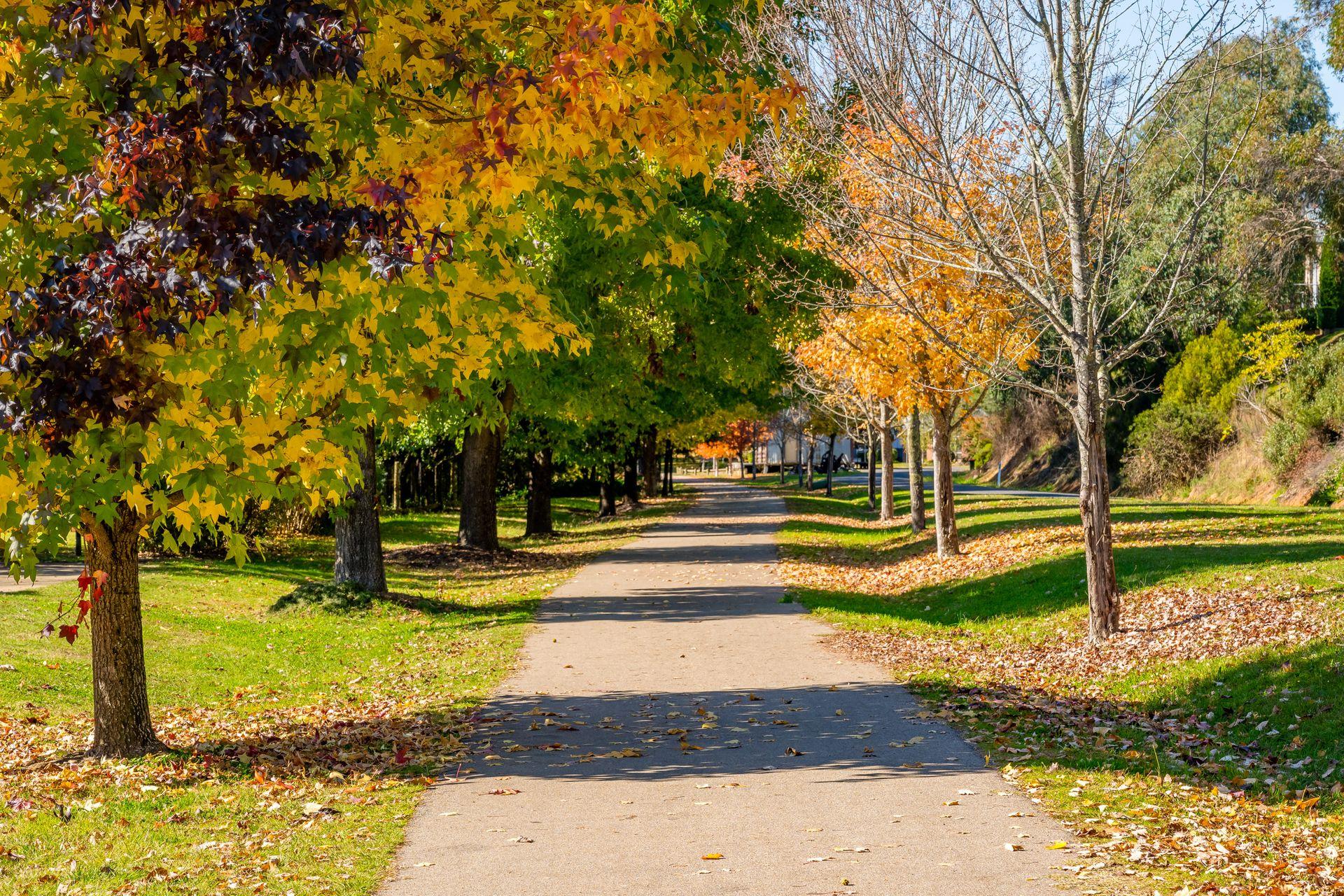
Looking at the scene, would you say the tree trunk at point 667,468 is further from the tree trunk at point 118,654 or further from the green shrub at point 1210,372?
the tree trunk at point 118,654

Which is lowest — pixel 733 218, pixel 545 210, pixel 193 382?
pixel 193 382

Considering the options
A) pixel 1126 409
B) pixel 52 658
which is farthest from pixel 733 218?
pixel 1126 409

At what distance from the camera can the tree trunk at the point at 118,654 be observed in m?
8.70

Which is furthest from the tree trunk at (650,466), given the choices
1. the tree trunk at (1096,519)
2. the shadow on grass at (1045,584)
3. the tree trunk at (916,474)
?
the tree trunk at (1096,519)

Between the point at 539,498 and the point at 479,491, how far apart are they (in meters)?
7.23

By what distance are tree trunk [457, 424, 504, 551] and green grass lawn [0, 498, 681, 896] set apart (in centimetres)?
409

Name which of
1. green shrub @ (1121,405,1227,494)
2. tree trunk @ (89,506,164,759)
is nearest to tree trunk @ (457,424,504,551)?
tree trunk @ (89,506,164,759)

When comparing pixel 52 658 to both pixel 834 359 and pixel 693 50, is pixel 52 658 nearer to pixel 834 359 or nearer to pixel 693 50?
pixel 693 50

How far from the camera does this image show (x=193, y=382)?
624cm

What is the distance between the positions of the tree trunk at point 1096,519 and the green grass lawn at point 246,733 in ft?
19.4

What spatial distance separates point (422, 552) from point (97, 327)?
1861 centimetres

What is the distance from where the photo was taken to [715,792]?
754 centimetres

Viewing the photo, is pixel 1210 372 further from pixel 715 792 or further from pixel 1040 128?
pixel 715 792

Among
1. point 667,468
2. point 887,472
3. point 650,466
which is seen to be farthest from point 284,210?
point 667,468
